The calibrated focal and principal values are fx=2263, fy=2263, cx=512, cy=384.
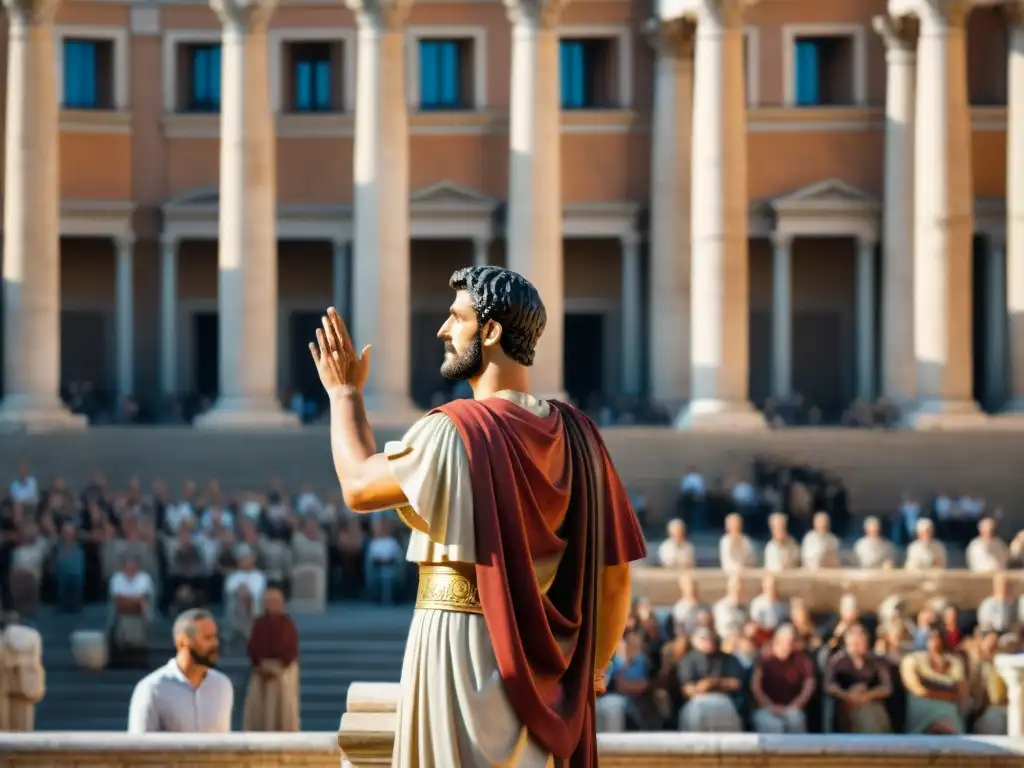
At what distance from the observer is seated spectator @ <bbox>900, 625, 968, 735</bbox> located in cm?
2870

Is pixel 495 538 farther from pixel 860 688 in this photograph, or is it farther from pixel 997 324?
pixel 997 324

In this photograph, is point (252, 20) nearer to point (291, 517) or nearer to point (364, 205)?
point (364, 205)

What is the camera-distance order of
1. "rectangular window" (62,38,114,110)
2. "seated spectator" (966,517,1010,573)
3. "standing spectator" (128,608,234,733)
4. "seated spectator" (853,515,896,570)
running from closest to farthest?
"standing spectator" (128,608,234,733) → "seated spectator" (853,515,896,570) → "seated spectator" (966,517,1010,573) → "rectangular window" (62,38,114,110)

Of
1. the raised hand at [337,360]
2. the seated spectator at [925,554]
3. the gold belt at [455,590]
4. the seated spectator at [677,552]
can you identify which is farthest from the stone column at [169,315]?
the gold belt at [455,590]

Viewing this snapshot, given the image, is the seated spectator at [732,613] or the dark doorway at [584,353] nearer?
the seated spectator at [732,613]

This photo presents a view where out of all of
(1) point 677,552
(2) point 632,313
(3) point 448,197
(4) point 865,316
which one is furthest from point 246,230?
(1) point 677,552

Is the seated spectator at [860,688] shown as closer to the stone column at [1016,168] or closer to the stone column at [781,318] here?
the stone column at [1016,168]

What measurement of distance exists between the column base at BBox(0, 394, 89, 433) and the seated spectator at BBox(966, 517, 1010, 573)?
93.1ft

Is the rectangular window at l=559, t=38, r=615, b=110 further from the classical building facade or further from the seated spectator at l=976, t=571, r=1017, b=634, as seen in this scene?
the seated spectator at l=976, t=571, r=1017, b=634

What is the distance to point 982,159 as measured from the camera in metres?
73.1

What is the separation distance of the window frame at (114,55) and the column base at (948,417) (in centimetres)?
2884

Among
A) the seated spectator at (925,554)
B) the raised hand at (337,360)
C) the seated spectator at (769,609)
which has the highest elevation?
the raised hand at (337,360)

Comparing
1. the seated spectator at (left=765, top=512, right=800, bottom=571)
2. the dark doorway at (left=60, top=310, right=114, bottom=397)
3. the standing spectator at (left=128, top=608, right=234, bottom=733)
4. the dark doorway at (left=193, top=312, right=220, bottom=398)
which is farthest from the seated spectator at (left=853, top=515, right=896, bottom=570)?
the dark doorway at (left=60, top=310, right=114, bottom=397)

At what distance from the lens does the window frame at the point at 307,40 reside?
7531 cm
